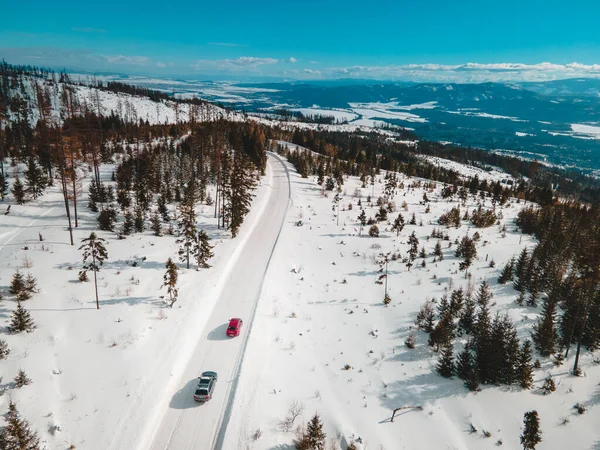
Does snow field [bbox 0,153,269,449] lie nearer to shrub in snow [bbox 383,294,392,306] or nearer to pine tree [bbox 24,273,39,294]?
pine tree [bbox 24,273,39,294]

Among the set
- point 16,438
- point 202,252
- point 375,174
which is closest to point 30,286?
point 202,252

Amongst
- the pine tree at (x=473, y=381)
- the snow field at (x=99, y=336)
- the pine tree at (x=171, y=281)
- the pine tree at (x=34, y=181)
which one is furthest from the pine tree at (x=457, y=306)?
the pine tree at (x=34, y=181)

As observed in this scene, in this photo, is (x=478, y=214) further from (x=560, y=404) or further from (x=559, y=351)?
(x=560, y=404)

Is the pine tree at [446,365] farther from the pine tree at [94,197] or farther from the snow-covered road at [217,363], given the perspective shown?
the pine tree at [94,197]

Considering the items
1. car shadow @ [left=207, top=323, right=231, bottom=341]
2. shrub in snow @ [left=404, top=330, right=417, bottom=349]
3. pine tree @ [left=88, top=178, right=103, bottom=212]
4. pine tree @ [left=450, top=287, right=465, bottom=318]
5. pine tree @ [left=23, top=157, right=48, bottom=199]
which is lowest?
car shadow @ [left=207, top=323, right=231, bottom=341]

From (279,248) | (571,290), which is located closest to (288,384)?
(279,248)

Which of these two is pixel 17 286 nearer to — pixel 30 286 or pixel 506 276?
pixel 30 286

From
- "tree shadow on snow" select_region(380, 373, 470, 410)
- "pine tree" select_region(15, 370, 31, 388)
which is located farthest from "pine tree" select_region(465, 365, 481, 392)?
"pine tree" select_region(15, 370, 31, 388)
